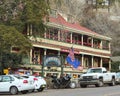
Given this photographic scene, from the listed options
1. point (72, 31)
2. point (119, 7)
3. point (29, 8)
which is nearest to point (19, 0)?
point (29, 8)

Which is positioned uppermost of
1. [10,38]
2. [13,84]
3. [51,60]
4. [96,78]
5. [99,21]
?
[99,21]

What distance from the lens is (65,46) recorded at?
59.6 metres

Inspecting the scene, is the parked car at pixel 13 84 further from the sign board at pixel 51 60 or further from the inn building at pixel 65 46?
the inn building at pixel 65 46

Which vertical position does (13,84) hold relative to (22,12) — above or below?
below

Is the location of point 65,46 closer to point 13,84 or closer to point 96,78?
point 96,78

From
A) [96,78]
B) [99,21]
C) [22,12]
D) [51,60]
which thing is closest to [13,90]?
[22,12]

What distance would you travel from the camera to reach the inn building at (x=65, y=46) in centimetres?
5450

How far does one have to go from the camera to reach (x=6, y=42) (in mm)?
34812

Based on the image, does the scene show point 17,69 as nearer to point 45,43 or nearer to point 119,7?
point 45,43

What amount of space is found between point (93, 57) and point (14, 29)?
35357 millimetres

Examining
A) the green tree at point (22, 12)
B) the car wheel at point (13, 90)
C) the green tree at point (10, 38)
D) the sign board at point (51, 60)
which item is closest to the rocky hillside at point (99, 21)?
the sign board at point (51, 60)

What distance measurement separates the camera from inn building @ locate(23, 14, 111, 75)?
179 ft

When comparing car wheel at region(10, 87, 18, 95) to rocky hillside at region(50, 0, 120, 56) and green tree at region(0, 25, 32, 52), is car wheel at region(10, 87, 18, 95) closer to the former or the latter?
green tree at region(0, 25, 32, 52)

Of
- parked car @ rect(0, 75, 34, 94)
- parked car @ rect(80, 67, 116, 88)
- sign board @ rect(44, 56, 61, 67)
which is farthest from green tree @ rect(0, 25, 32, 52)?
parked car @ rect(80, 67, 116, 88)
